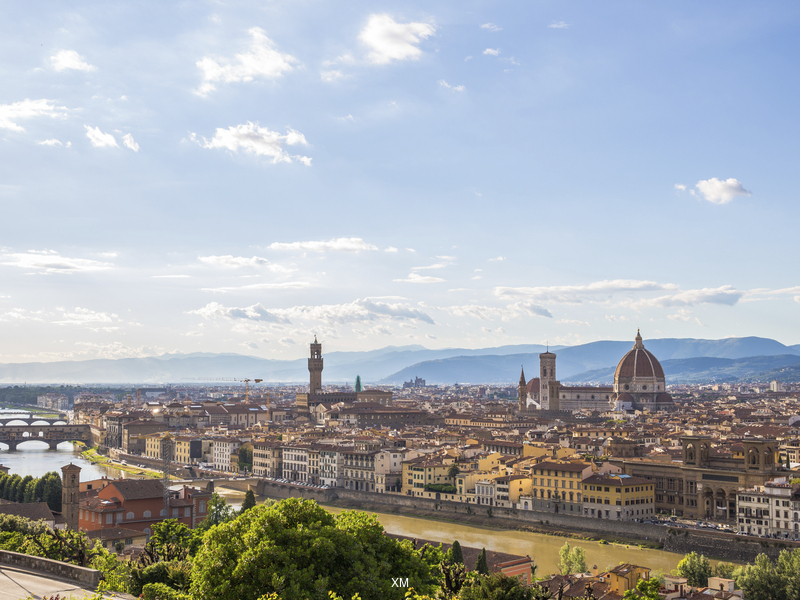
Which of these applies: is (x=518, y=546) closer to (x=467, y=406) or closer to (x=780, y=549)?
(x=780, y=549)

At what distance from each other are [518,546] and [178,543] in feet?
65.5

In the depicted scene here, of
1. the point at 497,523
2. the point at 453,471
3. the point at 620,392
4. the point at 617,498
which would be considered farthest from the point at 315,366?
the point at 617,498

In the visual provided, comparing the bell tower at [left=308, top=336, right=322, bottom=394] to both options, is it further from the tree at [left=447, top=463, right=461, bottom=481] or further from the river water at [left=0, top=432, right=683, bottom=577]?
the tree at [left=447, top=463, right=461, bottom=481]

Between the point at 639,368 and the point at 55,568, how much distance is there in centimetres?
10851

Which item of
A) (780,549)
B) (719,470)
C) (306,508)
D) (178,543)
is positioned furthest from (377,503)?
(306,508)

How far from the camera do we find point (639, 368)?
117m

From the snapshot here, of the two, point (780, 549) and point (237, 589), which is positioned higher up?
point (237, 589)

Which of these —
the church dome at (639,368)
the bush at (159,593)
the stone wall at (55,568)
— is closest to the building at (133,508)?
the stone wall at (55,568)

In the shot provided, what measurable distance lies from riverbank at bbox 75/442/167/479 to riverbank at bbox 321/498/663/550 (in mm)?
19034

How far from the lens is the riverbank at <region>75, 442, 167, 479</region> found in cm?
6756

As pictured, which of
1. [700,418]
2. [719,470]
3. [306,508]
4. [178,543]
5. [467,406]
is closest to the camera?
[306,508]

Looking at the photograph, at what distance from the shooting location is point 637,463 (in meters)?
48.9

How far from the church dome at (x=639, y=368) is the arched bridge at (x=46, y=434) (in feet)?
226

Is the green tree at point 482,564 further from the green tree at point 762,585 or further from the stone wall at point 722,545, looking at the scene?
the stone wall at point 722,545
